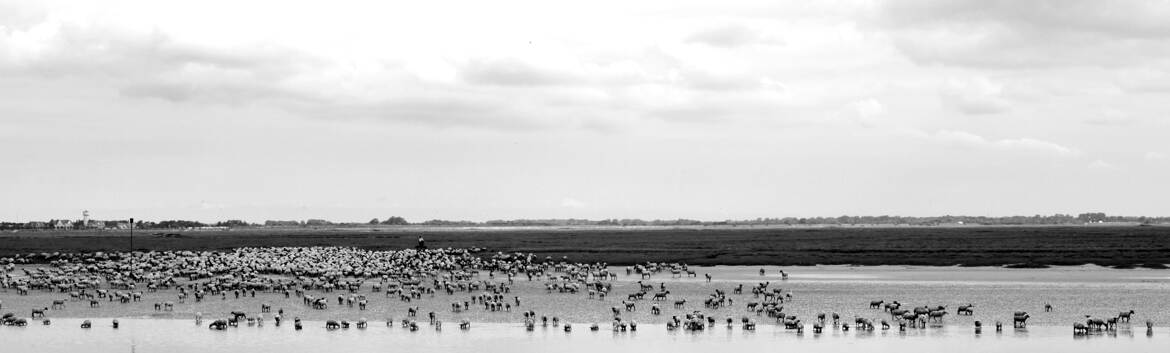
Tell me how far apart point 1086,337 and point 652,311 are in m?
13.6

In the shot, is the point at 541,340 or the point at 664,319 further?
the point at 664,319

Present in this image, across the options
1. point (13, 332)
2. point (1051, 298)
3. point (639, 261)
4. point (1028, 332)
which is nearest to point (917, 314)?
point (1028, 332)

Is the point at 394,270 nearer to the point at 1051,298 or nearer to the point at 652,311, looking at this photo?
the point at 652,311

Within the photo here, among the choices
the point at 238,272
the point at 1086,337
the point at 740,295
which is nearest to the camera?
the point at 1086,337

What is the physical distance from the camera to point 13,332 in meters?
35.2

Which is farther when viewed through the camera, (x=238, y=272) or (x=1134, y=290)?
(x=238, y=272)

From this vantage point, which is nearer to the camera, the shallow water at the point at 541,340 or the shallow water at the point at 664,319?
the shallow water at the point at 541,340

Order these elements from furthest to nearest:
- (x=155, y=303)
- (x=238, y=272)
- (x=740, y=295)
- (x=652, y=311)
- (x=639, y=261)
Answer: (x=639, y=261)
(x=238, y=272)
(x=740, y=295)
(x=155, y=303)
(x=652, y=311)

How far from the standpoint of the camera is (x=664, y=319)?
→ 38781mm

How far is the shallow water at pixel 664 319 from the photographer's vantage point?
104 ft

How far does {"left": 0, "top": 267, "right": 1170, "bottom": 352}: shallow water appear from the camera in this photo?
31688 millimetres

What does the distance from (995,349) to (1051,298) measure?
16895 mm

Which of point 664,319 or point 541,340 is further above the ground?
point 664,319

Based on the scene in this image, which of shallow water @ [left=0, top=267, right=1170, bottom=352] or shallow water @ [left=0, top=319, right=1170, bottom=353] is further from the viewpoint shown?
shallow water @ [left=0, top=267, right=1170, bottom=352]
